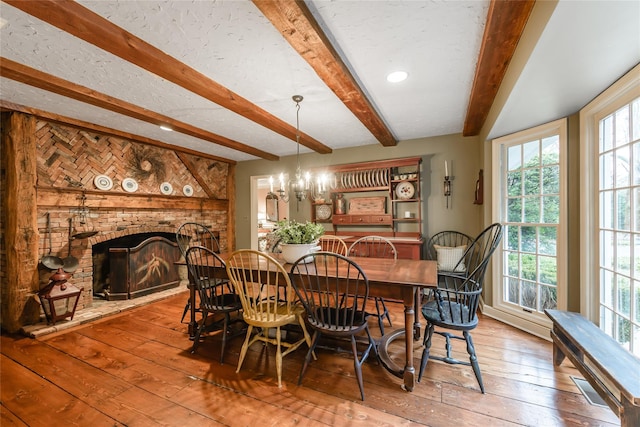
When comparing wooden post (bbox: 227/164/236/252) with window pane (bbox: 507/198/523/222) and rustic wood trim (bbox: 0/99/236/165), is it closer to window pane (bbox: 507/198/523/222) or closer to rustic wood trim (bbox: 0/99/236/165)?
rustic wood trim (bbox: 0/99/236/165)

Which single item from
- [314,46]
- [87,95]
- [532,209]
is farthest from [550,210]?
[87,95]

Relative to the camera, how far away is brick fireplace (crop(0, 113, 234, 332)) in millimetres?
2889

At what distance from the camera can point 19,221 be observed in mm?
2875

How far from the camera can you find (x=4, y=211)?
295 centimetres

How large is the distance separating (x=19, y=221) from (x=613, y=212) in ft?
18.1

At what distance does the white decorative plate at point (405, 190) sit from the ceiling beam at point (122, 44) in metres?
2.56

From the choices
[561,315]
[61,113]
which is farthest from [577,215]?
[61,113]

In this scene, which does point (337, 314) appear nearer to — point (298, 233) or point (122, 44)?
point (298, 233)

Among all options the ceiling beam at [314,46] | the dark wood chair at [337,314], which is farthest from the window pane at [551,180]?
the dark wood chair at [337,314]

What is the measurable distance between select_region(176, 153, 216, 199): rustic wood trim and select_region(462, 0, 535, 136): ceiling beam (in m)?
4.36

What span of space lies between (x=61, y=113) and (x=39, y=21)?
1.88 metres

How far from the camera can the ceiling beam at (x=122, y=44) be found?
1.48 metres

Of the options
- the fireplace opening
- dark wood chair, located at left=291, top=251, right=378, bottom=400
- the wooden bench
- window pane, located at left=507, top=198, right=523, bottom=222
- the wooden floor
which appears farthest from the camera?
the fireplace opening

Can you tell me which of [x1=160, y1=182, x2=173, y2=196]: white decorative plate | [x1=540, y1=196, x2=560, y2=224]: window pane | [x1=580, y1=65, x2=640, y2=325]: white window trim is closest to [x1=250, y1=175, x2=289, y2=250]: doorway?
[x1=160, y1=182, x2=173, y2=196]: white decorative plate
